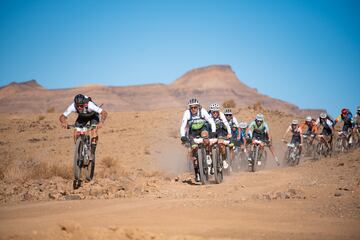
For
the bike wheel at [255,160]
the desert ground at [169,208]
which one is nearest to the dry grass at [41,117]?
the bike wheel at [255,160]

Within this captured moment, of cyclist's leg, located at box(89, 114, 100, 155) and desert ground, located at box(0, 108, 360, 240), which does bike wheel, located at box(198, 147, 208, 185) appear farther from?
cyclist's leg, located at box(89, 114, 100, 155)

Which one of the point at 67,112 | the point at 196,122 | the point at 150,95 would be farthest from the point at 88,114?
the point at 150,95

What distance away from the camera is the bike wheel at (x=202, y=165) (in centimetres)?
1364

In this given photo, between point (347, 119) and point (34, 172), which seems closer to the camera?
point (34, 172)

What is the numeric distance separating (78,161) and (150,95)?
127 metres

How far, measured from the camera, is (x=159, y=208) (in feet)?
27.0

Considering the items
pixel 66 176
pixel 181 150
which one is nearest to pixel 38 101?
pixel 181 150

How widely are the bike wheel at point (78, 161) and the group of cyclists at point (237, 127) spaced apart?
8.44ft

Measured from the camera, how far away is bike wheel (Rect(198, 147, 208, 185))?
13.6 m

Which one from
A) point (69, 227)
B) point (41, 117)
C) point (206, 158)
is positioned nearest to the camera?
point (69, 227)

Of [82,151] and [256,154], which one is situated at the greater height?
[82,151]

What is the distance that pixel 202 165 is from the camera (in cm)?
Result: 1370

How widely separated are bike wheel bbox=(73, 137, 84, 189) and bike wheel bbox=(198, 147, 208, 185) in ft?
9.90

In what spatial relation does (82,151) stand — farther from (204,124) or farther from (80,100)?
(204,124)
